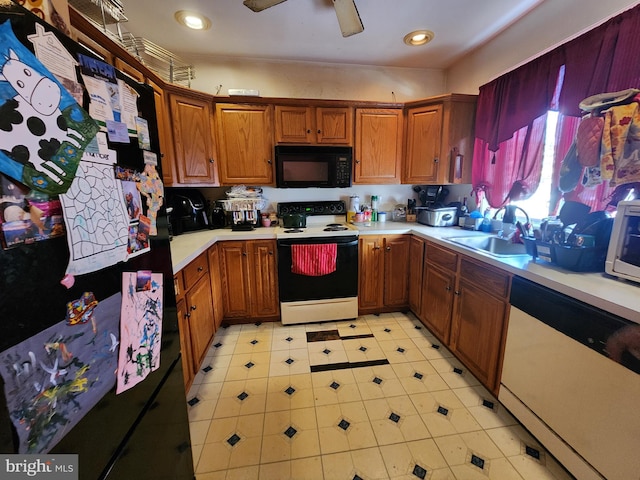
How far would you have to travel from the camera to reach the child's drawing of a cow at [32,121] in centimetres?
47

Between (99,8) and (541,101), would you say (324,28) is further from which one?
(541,101)

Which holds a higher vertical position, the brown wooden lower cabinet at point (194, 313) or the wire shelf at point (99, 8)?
the wire shelf at point (99, 8)

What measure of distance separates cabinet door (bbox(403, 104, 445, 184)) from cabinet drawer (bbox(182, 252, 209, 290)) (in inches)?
85.7

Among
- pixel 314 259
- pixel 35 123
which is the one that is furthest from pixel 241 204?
pixel 35 123

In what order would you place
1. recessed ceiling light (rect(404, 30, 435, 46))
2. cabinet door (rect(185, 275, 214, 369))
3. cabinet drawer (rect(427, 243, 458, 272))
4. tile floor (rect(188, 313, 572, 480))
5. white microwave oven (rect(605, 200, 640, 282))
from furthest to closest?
recessed ceiling light (rect(404, 30, 435, 46)) < cabinet drawer (rect(427, 243, 458, 272)) < cabinet door (rect(185, 275, 214, 369)) < tile floor (rect(188, 313, 572, 480)) < white microwave oven (rect(605, 200, 640, 282))

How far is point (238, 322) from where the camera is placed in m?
2.66

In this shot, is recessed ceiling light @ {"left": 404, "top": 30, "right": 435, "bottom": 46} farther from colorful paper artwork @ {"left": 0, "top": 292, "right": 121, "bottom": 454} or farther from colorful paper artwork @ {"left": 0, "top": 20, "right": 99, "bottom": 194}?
colorful paper artwork @ {"left": 0, "top": 292, "right": 121, "bottom": 454}

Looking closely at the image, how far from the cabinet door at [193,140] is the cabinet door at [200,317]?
3.21ft

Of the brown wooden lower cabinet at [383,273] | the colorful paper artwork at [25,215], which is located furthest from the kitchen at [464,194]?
the colorful paper artwork at [25,215]

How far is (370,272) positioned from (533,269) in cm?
143

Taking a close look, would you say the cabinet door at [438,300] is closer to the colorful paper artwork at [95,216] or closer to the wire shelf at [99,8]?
the colorful paper artwork at [95,216]

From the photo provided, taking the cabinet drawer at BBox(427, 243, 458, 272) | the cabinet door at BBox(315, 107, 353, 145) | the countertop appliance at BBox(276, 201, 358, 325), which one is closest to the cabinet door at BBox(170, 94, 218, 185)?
the countertop appliance at BBox(276, 201, 358, 325)

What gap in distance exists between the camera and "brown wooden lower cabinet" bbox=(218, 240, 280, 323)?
98.0 inches

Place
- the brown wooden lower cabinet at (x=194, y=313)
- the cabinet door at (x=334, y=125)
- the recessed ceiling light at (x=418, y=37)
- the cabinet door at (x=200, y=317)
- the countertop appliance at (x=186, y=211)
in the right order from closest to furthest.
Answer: the brown wooden lower cabinet at (x=194, y=313) → the cabinet door at (x=200, y=317) → the recessed ceiling light at (x=418, y=37) → the countertop appliance at (x=186, y=211) → the cabinet door at (x=334, y=125)
